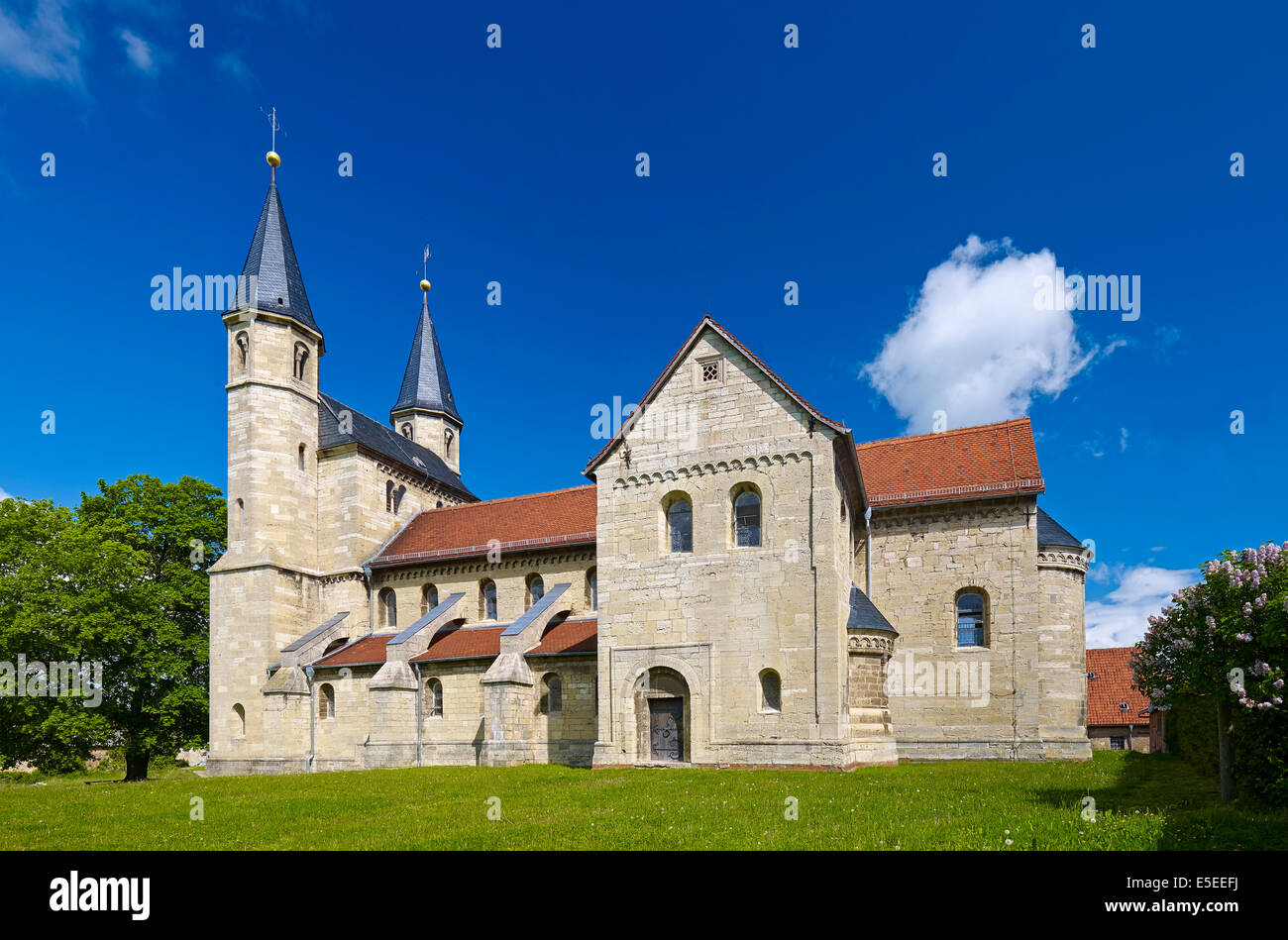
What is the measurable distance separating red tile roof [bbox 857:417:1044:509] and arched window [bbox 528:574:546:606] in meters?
13.2

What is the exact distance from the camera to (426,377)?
2098 inches

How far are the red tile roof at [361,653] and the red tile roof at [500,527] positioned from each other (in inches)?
132

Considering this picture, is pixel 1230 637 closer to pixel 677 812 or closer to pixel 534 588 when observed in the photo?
pixel 677 812

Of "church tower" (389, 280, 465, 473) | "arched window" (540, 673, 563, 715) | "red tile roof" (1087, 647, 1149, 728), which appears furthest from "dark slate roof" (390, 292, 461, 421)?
"red tile roof" (1087, 647, 1149, 728)

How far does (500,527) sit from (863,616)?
655 inches

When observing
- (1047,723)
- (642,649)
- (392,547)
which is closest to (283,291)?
(392,547)

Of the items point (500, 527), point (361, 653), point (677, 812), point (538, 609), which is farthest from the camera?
point (500, 527)

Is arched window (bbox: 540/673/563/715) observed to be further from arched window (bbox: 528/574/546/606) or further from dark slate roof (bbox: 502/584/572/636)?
arched window (bbox: 528/574/546/606)

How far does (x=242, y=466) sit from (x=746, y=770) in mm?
25105

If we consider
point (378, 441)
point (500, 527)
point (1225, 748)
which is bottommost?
point (1225, 748)

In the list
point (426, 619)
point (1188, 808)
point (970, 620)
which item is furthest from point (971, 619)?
point (426, 619)

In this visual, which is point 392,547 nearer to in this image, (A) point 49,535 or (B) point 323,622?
(B) point 323,622

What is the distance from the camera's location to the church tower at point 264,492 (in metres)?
34.3

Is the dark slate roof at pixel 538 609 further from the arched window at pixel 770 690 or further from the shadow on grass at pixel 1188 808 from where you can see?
the shadow on grass at pixel 1188 808
